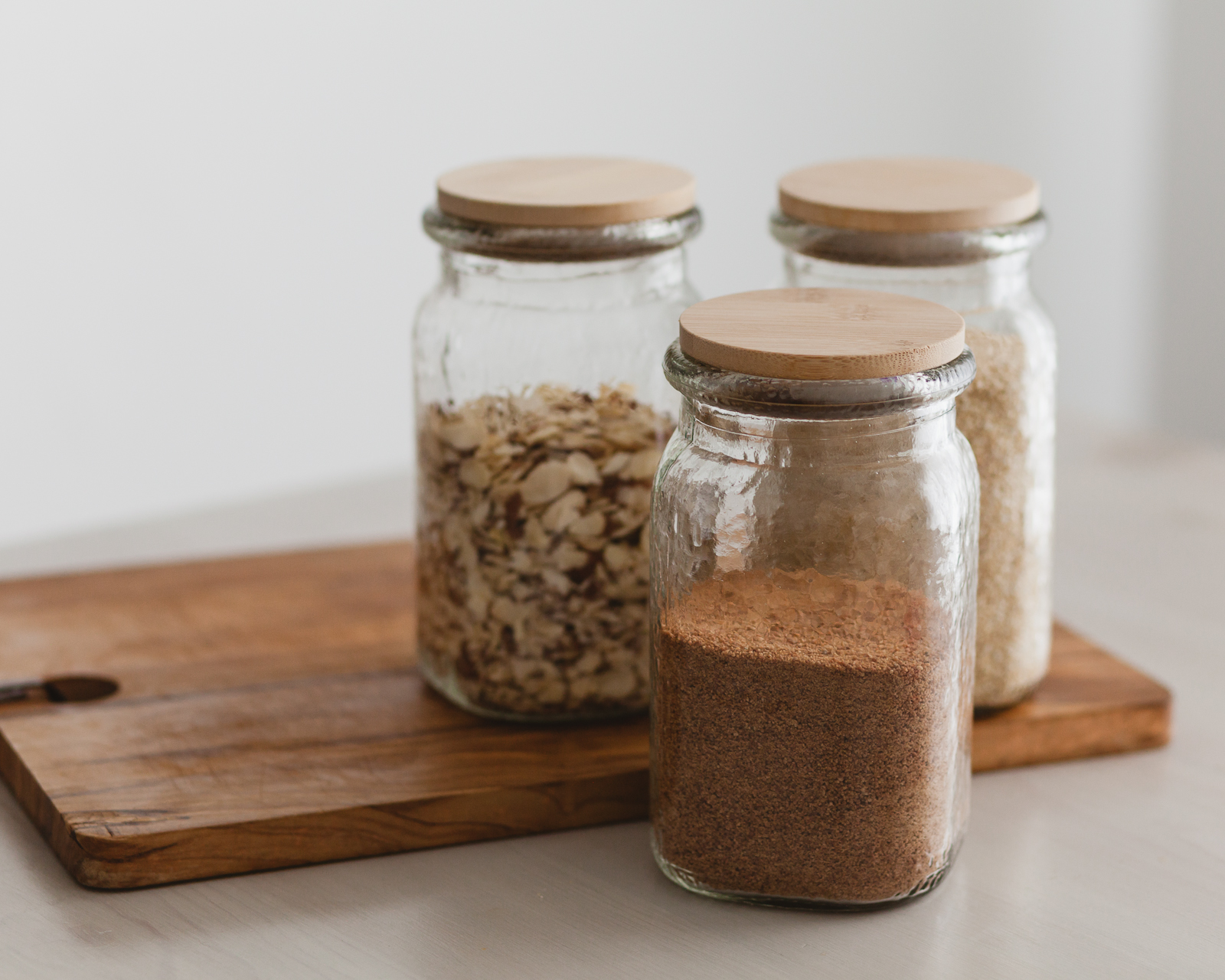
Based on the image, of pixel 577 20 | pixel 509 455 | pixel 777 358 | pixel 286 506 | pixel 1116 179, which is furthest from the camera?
pixel 1116 179

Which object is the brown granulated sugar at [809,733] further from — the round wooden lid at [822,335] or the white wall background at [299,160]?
the white wall background at [299,160]

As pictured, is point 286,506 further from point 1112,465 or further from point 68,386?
point 1112,465

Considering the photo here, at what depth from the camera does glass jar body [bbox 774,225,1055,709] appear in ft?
2.51

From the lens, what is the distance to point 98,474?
5.73 feet

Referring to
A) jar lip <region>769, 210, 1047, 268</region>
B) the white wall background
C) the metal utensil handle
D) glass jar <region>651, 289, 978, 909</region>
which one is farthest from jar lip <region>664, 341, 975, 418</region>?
the white wall background

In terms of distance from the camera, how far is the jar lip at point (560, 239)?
75 centimetres

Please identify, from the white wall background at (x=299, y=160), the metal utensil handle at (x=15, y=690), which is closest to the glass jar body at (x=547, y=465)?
the metal utensil handle at (x=15, y=690)

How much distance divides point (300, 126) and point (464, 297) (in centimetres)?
98

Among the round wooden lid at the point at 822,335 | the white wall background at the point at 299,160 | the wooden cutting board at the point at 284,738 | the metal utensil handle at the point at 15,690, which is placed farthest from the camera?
the white wall background at the point at 299,160

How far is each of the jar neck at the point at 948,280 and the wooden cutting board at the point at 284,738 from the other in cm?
22

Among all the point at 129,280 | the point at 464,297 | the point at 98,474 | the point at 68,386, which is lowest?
the point at 98,474

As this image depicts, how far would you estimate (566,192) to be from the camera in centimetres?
77

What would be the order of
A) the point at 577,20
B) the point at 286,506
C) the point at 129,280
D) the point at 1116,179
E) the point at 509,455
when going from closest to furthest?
the point at 509,455
the point at 286,506
the point at 129,280
the point at 577,20
the point at 1116,179

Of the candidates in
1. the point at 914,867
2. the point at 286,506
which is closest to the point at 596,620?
the point at 914,867
